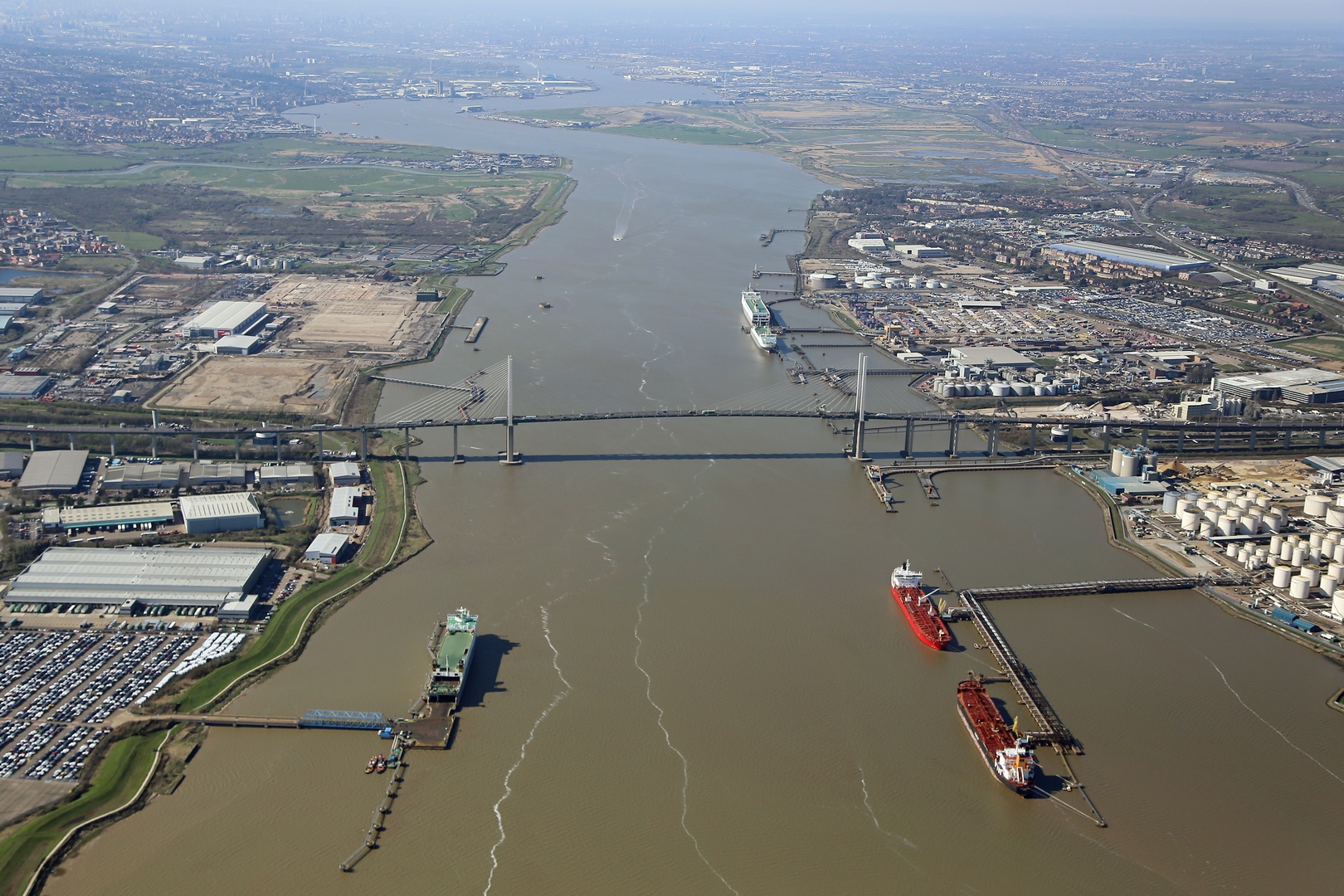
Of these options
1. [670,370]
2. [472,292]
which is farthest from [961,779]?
[472,292]

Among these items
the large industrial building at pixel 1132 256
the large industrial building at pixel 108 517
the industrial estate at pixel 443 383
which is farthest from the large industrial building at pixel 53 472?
the large industrial building at pixel 1132 256

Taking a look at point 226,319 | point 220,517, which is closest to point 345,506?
point 220,517

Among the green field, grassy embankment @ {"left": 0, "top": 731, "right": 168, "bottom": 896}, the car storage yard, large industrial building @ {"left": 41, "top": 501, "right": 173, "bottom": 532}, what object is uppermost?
the green field

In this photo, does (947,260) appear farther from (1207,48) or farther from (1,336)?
(1207,48)

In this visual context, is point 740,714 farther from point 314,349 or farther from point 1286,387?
point 1286,387

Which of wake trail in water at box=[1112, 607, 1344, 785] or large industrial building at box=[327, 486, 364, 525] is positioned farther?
large industrial building at box=[327, 486, 364, 525]

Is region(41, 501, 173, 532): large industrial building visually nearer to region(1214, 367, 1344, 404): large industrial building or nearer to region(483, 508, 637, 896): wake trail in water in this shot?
region(483, 508, 637, 896): wake trail in water

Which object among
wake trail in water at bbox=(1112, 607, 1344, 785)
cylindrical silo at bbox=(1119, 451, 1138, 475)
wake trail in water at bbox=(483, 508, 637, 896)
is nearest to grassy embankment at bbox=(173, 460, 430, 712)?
wake trail in water at bbox=(483, 508, 637, 896)
